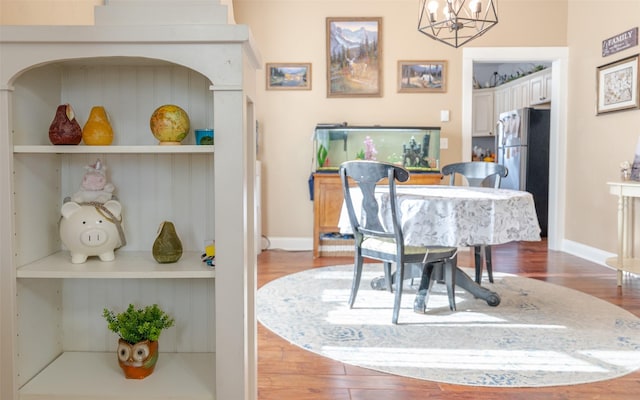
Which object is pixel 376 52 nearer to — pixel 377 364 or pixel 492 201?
pixel 492 201

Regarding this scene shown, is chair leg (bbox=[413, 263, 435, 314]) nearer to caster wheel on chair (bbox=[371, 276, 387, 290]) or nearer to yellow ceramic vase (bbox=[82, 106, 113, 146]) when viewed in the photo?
caster wheel on chair (bbox=[371, 276, 387, 290])

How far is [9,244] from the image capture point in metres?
1.25

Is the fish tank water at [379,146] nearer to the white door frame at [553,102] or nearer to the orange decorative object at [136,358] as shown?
the white door frame at [553,102]

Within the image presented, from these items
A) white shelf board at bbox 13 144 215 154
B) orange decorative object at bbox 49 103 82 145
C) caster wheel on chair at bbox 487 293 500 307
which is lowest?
caster wheel on chair at bbox 487 293 500 307

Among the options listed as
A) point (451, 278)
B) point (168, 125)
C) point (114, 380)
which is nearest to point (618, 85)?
point (451, 278)

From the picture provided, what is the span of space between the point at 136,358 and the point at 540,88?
237 inches

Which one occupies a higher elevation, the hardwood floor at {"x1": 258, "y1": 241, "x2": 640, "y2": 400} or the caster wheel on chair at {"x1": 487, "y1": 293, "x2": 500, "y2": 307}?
the caster wheel on chair at {"x1": 487, "y1": 293, "x2": 500, "y2": 307}

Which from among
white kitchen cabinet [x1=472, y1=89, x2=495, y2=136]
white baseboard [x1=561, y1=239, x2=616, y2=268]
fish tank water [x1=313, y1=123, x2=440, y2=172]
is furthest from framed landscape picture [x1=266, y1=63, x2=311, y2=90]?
white kitchen cabinet [x1=472, y1=89, x2=495, y2=136]

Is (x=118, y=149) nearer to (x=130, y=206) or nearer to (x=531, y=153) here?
(x=130, y=206)

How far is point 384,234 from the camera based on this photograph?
283 cm

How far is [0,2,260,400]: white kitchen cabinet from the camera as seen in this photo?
120 centimetres

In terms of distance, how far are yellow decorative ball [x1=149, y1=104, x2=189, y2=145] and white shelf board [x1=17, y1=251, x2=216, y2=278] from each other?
1.02 ft

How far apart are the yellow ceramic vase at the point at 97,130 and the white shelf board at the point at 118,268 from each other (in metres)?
0.31

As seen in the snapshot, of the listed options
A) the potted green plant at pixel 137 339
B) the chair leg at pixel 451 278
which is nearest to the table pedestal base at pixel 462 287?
the chair leg at pixel 451 278
